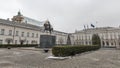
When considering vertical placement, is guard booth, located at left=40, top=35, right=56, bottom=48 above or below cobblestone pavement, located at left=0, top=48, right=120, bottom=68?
above

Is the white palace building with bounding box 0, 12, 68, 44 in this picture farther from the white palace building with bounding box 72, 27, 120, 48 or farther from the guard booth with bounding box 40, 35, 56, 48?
the white palace building with bounding box 72, 27, 120, 48

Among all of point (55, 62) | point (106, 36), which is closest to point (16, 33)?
point (55, 62)

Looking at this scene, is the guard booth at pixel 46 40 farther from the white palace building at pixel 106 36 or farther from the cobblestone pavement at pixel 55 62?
the white palace building at pixel 106 36

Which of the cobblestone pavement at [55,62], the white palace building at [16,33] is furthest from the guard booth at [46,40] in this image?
the white palace building at [16,33]

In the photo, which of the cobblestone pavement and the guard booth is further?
the guard booth

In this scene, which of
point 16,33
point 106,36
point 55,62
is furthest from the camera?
point 106,36

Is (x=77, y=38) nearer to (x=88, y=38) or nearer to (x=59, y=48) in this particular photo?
(x=88, y=38)

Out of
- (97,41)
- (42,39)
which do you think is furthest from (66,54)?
(97,41)

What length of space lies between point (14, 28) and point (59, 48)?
3423cm

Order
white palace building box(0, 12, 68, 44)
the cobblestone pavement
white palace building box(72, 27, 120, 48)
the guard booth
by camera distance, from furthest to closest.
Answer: white palace building box(72, 27, 120, 48) < white palace building box(0, 12, 68, 44) < the guard booth < the cobblestone pavement

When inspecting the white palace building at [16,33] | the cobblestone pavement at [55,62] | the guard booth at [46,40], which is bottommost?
the cobblestone pavement at [55,62]

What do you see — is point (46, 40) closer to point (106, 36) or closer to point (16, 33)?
point (16, 33)

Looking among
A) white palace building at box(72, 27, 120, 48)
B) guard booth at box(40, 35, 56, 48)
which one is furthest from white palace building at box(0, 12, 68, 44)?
white palace building at box(72, 27, 120, 48)

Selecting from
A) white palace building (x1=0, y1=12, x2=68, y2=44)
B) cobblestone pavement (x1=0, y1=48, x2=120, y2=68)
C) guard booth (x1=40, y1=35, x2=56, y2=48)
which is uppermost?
white palace building (x1=0, y1=12, x2=68, y2=44)
